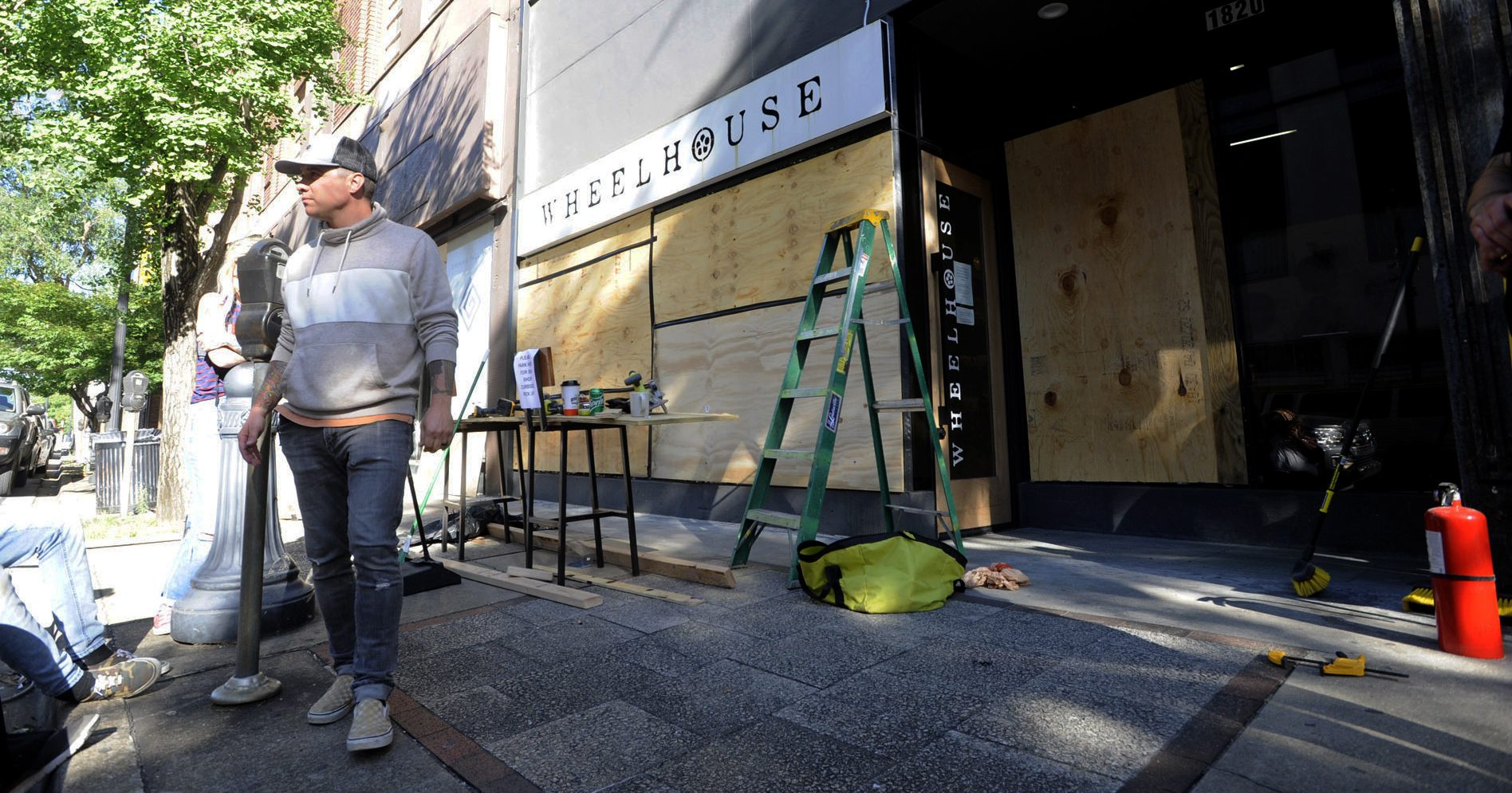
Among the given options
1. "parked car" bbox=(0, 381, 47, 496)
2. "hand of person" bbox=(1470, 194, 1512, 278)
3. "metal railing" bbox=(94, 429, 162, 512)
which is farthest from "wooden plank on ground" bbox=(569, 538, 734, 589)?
"parked car" bbox=(0, 381, 47, 496)

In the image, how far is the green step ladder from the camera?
436 cm

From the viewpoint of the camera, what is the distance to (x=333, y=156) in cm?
264

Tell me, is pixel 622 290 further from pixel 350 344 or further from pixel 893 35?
pixel 350 344

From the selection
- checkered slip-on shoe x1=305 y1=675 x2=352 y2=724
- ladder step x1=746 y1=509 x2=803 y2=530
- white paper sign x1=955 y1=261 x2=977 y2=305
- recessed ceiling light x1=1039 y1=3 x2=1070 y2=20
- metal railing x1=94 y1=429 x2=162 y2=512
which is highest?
recessed ceiling light x1=1039 y1=3 x2=1070 y2=20

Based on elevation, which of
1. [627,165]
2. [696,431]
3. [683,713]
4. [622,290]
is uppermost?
[627,165]

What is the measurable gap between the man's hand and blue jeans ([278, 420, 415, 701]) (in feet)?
0.36

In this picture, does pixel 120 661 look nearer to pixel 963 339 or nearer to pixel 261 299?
pixel 261 299

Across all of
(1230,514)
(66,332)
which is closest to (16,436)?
(66,332)

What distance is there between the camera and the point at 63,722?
8.66 ft

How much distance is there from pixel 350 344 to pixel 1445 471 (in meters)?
5.97

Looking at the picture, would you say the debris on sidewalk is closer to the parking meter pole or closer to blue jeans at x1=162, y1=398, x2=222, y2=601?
the parking meter pole

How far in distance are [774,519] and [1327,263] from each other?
4.23m

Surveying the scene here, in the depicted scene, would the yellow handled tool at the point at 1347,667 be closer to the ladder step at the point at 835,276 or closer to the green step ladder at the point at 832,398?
the green step ladder at the point at 832,398

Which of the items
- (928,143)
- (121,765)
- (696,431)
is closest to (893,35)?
(928,143)
